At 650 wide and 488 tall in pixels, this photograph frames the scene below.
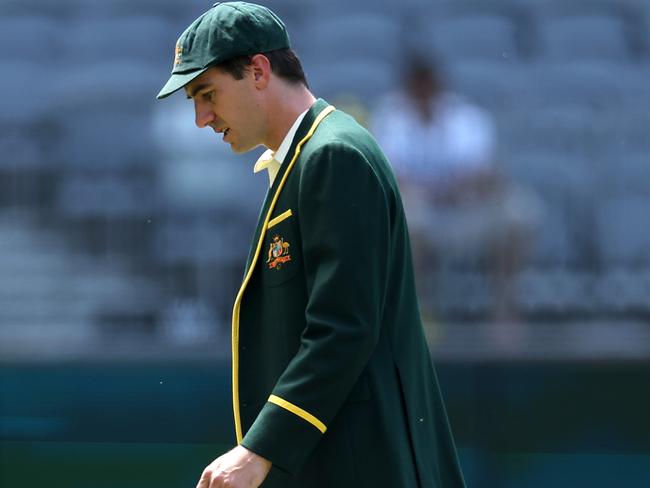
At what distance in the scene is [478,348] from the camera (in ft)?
14.2

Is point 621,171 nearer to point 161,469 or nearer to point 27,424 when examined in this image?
point 161,469

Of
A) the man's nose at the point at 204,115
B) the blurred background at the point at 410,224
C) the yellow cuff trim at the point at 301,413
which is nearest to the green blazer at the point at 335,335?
the yellow cuff trim at the point at 301,413

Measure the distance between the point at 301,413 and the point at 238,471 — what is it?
13cm

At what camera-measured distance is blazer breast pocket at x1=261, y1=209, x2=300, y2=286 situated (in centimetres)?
203

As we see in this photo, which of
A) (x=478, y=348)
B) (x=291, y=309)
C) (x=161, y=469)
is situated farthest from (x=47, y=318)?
(x=291, y=309)

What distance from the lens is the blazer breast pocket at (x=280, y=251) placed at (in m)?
2.03

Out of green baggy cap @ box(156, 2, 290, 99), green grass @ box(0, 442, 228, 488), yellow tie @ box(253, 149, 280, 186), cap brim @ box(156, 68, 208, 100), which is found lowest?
green grass @ box(0, 442, 228, 488)

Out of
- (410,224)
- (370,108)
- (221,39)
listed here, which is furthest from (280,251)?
(370,108)

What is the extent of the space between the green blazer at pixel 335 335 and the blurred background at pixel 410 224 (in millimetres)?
2166

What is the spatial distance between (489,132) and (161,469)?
1.83 meters

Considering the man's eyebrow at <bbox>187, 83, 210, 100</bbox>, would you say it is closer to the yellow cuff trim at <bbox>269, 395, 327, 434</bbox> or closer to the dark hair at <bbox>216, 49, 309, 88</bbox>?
the dark hair at <bbox>216, 49, 309, 88</bbox>

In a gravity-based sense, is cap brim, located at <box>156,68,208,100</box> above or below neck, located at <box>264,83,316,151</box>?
above

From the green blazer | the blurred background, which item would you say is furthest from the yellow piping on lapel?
the blurred background

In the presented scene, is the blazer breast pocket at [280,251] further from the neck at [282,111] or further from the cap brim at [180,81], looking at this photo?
the cap brim at [180,81]
